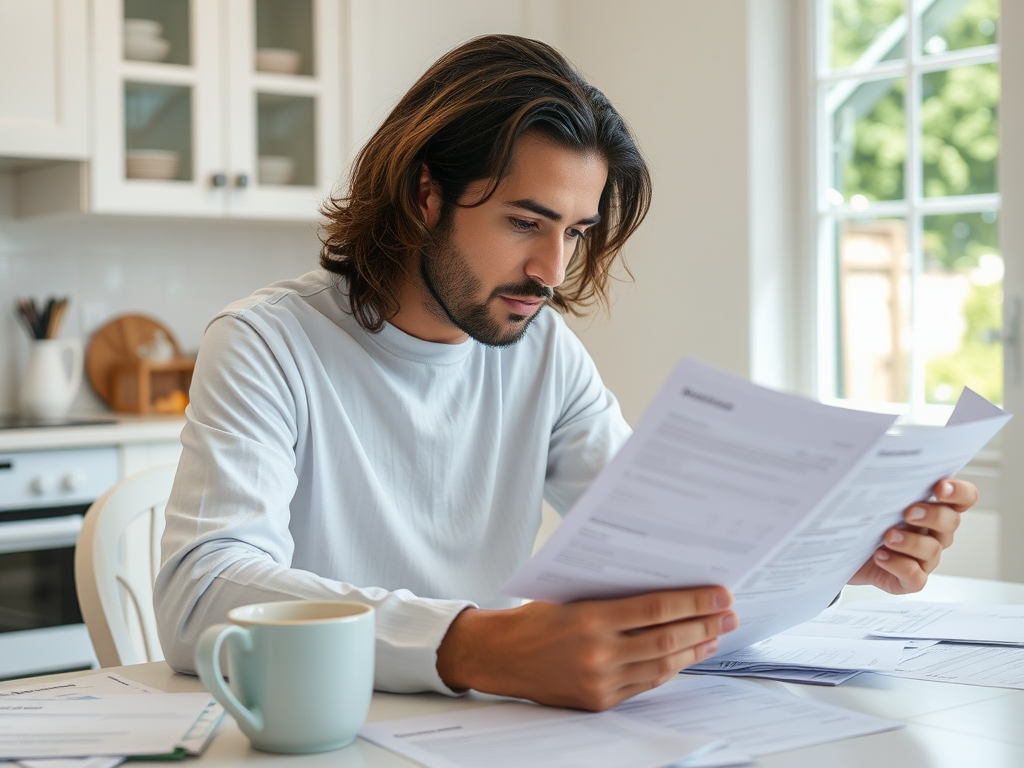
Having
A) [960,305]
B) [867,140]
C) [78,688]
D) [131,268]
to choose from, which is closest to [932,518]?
[78,688]

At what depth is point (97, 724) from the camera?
0.87 metres

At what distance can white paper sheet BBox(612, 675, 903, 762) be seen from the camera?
0.85 meters

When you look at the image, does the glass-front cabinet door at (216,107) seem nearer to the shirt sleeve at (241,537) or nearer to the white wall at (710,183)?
the white wall at (710,183)

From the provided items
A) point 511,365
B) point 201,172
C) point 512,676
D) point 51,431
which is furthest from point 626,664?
point 201,172

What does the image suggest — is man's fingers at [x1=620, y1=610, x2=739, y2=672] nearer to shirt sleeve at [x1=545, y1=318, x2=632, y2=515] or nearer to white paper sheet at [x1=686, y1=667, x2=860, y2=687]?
white paper sheet at [x1=686, y1=667, x2=860, y2=687]

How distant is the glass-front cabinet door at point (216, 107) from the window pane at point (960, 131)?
1.58 metres

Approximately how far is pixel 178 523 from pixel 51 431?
1743 millimetres

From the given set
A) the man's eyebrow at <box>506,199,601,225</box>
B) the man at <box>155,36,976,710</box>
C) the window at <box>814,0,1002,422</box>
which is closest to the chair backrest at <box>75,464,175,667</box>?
the man at <box>155,36,976,710</box>

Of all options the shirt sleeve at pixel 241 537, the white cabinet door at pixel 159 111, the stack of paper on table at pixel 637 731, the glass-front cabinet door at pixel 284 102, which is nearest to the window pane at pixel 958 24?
the glass-front cabinet door at pixel 284 102

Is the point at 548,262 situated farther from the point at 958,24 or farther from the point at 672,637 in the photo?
the point at 958,24

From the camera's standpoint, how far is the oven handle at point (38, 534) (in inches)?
102

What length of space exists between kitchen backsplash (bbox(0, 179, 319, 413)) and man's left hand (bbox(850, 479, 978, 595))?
102 inches

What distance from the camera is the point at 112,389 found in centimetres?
329

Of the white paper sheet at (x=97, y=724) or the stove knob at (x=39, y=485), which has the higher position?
the white paper sheet at (x=97, y=724)
